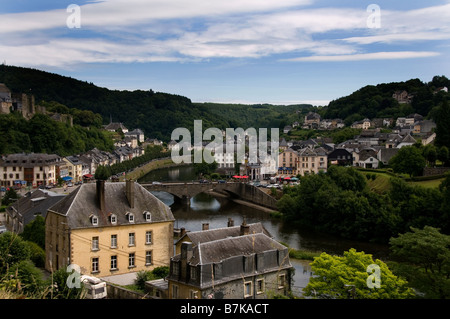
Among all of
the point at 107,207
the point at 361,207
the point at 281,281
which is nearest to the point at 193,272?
the point at 281,281

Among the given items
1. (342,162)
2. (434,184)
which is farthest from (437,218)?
(342,162)

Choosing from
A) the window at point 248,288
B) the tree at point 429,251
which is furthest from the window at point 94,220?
the tree at point 429,251

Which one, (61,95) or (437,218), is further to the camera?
(61,95)

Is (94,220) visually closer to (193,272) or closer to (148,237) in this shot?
(148,237)

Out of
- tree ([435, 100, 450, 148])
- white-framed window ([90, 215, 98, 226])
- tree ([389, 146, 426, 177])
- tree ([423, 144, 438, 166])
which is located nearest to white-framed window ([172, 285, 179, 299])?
white-framed window ([90, 215, 98, 226])

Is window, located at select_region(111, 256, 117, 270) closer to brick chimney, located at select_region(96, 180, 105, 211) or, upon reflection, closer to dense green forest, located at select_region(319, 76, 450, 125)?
brick chimney, located at select_region(96, 180, 105, 211)
